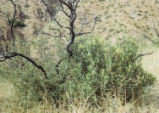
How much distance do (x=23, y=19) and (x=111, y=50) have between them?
38.4 metres

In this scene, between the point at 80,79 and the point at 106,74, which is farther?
the point at 80,79

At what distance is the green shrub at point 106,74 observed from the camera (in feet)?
17.2

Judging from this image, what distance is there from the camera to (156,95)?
629 cm

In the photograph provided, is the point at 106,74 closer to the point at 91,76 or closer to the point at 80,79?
the point at 91,76

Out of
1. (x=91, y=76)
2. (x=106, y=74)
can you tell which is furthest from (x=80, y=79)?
(x=106, y=74)

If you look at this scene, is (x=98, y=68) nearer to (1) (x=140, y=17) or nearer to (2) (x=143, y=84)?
(2) (x=143, y=84)

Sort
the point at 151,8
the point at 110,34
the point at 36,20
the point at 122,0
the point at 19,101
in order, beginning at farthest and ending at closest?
1. the point at 36,20
2. the point at 122,0
3. the point at 151,8
4. the point at 110,34
5. the point at 19,101

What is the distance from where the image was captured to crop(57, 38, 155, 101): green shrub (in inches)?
206

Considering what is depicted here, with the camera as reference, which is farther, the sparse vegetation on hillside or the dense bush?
the dense bush

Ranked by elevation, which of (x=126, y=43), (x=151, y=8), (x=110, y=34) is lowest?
(x=110, y=34)

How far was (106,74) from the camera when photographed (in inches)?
213

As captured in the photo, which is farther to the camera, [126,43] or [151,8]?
[151,8]

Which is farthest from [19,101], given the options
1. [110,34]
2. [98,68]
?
[110,34]

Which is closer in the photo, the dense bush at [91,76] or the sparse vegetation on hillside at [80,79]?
the sparse vegetation on hillside at [80,79]
